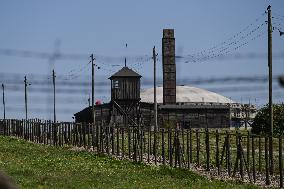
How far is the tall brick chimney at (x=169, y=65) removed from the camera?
209ft

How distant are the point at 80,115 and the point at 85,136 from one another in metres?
38.7

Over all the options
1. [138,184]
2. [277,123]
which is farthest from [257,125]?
[138,184]

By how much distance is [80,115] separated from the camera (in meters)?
72.6

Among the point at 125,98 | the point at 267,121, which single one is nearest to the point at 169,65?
the point at 125,98

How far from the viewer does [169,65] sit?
209 feet

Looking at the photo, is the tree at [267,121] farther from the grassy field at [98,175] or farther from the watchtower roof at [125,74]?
the grassy field at [98,175]

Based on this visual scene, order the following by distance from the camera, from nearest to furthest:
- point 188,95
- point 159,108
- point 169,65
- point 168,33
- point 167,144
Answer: point 167,144 → point 169,65 → point 168,33 → point 159,108 → point 188,95

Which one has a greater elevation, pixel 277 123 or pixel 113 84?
pixel 113 84

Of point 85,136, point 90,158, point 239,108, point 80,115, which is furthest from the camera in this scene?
point 239,108

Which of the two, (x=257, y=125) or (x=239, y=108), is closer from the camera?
(x=257, y=125)

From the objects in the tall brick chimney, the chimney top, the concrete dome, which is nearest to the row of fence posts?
the tall brick chimney

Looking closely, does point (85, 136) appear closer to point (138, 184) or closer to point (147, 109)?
point (138, 184)

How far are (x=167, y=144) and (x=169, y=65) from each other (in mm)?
30270

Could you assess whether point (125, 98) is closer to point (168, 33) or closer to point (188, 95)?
point (168, 33)
